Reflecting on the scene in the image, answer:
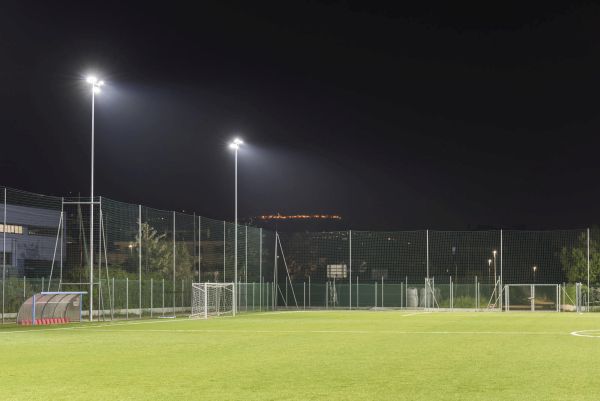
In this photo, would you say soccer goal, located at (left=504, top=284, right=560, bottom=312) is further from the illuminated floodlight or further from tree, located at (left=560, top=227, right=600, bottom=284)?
the illuminated floodlight

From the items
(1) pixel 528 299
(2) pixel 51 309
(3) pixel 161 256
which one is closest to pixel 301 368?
(2) pixel 51 309

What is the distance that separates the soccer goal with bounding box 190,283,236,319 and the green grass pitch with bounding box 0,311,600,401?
57.5 ft

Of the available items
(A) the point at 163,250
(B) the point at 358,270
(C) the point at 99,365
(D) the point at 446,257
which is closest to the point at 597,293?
(D) the point at 446,257

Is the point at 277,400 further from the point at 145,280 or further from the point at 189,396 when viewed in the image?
the point at 145,280

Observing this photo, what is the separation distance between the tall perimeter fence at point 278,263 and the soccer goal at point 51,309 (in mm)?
1024

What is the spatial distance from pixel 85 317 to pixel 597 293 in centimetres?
2980

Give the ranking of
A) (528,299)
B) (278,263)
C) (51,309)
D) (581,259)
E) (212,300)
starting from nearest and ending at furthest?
1. (51,309)
2. (212,300)
3. (528,299)
4. (581,259)
5. (278,263)

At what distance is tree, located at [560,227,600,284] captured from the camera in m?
53.7

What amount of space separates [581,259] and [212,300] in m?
24.6

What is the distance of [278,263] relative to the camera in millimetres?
58406

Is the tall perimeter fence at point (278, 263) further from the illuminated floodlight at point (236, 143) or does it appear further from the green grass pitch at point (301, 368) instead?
the green grass pitch at point (301, 368)

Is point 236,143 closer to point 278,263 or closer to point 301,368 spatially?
point 278,263

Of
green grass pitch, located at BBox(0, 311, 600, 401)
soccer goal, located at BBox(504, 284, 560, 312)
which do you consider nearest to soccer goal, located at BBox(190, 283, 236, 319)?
green grass pitch, located at BBox(0, 311, 600, 401)

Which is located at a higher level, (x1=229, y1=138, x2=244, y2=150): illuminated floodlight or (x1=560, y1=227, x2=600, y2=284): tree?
(x1=229, y1=138, x2=244, y2=150): illuminated floodlight
